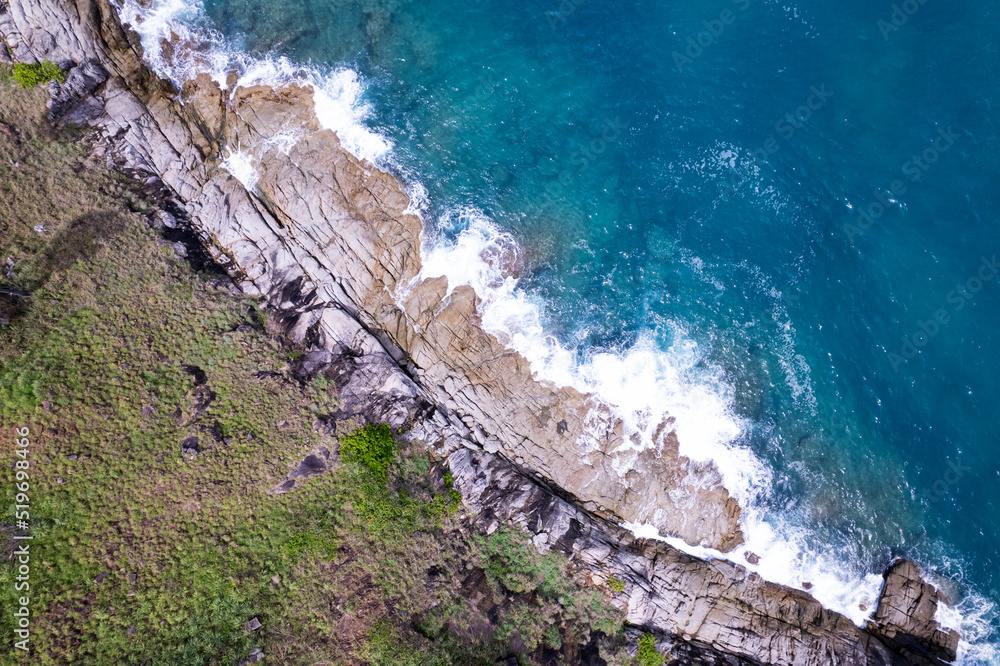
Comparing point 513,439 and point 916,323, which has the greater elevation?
point 916,323

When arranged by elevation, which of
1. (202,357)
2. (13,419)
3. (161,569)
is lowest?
(161,569)

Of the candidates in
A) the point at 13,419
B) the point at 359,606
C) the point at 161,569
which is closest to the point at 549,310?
the point at 359,606

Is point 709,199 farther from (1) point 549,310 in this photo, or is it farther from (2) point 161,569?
(2) point 161,569

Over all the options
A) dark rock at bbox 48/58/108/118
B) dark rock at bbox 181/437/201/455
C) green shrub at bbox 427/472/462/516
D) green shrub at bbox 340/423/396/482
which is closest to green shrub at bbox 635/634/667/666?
Answer: green shrub at bbox 427/472/462/516

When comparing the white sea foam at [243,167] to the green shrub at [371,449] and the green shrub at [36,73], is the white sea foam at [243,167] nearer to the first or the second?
the green shrub at [36,73]

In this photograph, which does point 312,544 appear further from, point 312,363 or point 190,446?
point 312,363

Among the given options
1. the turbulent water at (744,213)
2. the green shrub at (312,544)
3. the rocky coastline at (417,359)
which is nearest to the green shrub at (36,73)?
the rocky coastline at (417,359)
